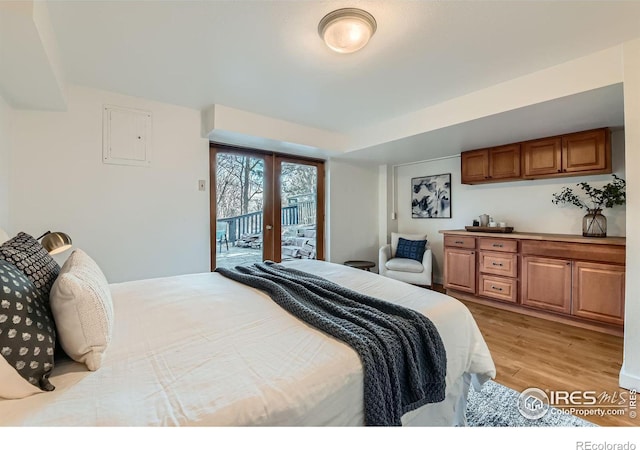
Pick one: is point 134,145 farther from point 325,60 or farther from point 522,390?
point 522,390

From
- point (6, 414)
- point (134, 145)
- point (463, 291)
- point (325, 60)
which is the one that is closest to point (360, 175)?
point (463, 291)

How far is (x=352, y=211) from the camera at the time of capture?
4.74 meters

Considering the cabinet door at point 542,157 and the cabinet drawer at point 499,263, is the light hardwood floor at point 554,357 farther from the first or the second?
the cabinet door at point 542,157

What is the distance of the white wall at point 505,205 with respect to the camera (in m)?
3.05

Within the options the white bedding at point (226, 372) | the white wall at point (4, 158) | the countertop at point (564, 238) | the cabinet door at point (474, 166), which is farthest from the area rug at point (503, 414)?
the white wall at point (4, 158)

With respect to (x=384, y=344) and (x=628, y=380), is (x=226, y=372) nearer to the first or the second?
(x=384, y=344)

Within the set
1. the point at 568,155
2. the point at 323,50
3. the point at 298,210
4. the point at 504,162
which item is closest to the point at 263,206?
the point at 298,210

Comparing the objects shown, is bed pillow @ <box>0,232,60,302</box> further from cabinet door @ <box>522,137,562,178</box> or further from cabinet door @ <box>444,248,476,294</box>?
cabinet door @ <box>522,137,562,178</box>

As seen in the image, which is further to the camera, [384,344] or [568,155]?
[568,155]

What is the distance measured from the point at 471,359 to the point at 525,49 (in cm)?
212

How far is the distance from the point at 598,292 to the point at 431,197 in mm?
2426

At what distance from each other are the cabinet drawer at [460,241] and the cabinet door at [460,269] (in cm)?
7

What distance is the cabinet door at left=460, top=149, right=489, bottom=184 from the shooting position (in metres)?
3.69

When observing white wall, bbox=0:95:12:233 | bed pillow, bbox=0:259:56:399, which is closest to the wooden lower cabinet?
bed pillow, bbox=0:259:56:399
